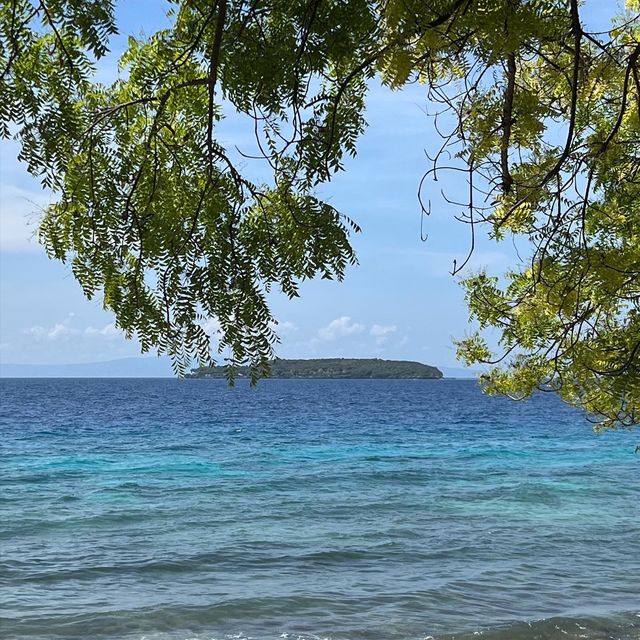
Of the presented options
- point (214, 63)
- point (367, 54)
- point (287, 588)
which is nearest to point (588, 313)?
point (367, 54)

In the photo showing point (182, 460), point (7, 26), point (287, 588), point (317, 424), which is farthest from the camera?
point (317, 424)

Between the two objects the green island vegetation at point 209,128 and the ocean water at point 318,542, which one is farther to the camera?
the ocean water at point 318,542

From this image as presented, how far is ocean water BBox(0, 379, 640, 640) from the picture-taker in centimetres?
1095

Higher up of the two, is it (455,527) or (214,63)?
(214,63)

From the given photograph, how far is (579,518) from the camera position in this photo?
1906cm

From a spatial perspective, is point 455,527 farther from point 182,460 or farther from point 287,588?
point 182,460

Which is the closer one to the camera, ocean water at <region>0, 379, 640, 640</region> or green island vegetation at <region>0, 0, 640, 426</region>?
green island vegetation at <region>0, 0, 640, 426</region>

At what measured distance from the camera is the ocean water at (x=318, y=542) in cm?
1095

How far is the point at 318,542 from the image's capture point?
16.0 m

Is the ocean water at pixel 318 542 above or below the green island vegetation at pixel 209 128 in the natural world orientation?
below

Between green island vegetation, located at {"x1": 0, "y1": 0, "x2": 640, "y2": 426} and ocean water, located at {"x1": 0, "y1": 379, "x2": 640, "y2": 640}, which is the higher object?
green island vegetation, located at {"x1": 0, "y1": 0, "x2": 640, "y2": 426}

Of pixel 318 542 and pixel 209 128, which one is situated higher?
pixel 209 128

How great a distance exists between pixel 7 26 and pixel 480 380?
8193mm

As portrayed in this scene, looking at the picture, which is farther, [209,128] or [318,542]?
[318,542]
